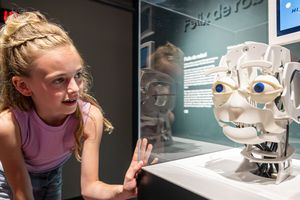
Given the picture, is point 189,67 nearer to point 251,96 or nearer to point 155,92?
point 155,92

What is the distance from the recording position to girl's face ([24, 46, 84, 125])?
71 centimetres

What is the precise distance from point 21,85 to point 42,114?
5.2 inches

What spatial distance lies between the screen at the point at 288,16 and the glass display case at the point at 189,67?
0.50ft

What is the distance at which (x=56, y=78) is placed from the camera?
0.71 meters

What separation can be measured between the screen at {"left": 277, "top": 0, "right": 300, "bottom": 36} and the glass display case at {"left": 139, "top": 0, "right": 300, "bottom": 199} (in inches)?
6.0

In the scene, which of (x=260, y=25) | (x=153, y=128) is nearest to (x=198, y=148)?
(x=153, y=128)

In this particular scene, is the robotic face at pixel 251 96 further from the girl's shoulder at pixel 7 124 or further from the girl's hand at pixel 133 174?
the girl's shoulder at pixel 7 124

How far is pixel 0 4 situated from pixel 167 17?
107 centimetres

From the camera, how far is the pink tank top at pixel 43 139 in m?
0.85

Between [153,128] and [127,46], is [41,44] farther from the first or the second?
[127,46]

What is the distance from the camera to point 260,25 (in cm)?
96

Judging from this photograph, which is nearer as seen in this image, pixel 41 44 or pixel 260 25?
pixel 41 44

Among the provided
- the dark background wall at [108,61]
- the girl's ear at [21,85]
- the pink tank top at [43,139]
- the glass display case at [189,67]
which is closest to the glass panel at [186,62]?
the glass display case at [189,67]

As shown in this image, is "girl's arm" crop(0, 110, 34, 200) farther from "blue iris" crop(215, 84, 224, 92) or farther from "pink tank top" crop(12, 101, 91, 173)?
"blue iris" crop(215, 84, 224, 92)
